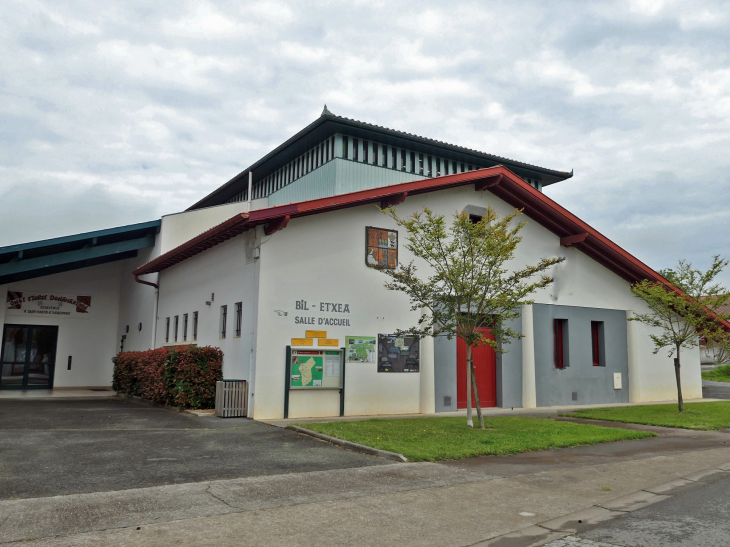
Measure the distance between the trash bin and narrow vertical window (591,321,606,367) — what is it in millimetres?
12722

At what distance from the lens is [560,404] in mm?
19188

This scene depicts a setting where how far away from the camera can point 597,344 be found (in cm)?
2119

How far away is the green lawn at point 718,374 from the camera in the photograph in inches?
1473

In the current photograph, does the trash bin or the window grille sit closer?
the trash bin

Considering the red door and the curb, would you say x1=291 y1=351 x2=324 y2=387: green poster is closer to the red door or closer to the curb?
the curb

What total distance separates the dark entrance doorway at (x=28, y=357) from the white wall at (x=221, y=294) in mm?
7380

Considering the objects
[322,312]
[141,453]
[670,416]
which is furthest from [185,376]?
[670,416]

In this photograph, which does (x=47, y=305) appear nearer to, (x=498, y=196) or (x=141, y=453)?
(x=141, y=453)

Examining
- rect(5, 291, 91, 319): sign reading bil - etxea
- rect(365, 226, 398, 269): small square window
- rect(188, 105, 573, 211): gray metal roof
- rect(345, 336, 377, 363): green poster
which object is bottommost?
rect(345, 336, 377, 363): green poster

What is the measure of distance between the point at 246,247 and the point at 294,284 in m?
1.67

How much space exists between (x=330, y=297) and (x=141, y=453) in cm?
652

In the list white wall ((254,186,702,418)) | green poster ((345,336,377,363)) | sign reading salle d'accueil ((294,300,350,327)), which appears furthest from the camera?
green poster ((345,336,377,363))

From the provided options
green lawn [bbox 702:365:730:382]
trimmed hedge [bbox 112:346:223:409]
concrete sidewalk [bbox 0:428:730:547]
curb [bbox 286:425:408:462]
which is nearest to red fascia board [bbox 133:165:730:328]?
trimmed hedge [bbox 112:346:223:409]

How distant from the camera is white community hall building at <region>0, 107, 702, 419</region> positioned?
568 inches
